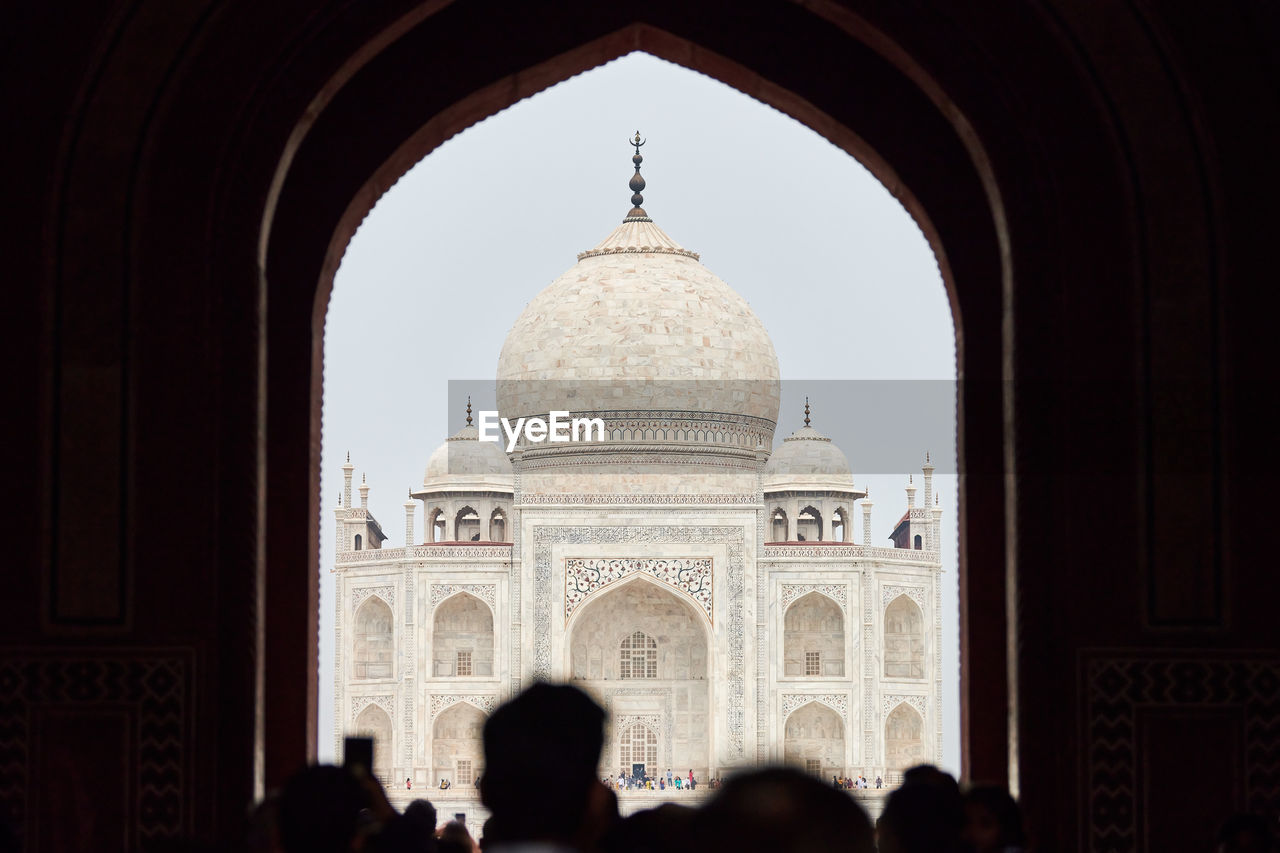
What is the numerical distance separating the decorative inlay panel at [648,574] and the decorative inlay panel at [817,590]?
931 millimetres

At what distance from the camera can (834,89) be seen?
5.31 m

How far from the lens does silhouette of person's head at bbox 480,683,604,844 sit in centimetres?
175

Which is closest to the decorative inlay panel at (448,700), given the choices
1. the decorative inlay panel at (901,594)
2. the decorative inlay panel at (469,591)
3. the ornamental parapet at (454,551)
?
the decorative inlay panel at (469,591)

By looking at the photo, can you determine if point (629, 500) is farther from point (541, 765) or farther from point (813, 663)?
point (541, 765)

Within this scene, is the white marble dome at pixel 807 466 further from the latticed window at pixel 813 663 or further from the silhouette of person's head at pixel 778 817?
the silhouette of person's head at pixel 778 817

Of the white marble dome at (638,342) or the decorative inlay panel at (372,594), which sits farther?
the white marble dome at (638,342)

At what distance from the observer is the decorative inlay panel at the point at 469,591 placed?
23797 millimetres

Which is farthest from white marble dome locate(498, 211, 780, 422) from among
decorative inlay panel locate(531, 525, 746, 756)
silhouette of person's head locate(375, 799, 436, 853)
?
silhouette of person's head locate(375, 799, 436, 853)

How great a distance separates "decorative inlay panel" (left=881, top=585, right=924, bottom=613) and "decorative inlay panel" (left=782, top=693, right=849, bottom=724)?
48.9 inches
